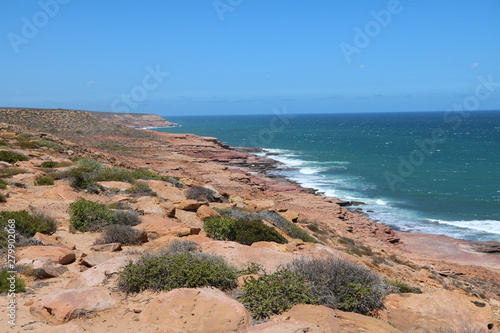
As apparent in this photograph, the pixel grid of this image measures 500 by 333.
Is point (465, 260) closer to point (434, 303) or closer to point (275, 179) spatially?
point (434, 303)

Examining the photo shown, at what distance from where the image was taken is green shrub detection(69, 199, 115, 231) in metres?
11.4

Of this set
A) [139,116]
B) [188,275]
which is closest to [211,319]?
[188,275]

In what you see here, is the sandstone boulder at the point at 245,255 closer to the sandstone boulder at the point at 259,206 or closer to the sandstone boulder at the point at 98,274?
the sandstone boulder at the point at 98,274

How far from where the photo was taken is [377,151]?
250 ft

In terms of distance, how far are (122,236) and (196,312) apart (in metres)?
5.18

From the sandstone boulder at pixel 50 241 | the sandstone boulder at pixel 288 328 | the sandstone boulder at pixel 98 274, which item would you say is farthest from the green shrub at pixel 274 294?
the sandstone boulder at pixel 50 241

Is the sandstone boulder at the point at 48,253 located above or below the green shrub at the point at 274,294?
below

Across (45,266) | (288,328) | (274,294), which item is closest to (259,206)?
(45,266)

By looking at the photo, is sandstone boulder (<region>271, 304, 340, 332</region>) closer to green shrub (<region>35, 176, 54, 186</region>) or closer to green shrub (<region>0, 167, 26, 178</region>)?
green shrub (<region>35, 176, 54, 186</region>)

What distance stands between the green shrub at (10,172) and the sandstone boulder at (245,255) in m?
11.7

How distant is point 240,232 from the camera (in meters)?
11.7

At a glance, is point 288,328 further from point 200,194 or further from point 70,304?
point 200,194

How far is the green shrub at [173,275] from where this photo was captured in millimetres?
6770

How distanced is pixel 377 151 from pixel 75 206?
71.4m
